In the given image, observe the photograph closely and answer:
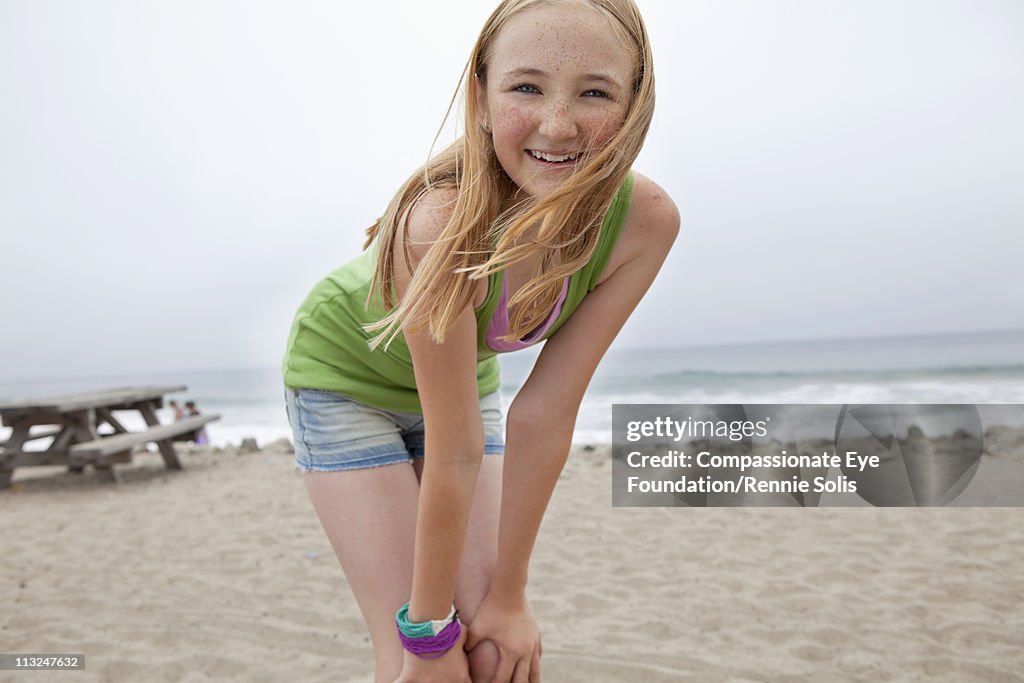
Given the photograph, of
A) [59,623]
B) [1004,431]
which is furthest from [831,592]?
[1004,431]

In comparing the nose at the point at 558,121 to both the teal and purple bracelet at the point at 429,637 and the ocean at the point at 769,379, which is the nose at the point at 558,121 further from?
the ocean at the point at 769,379

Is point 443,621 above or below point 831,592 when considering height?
above

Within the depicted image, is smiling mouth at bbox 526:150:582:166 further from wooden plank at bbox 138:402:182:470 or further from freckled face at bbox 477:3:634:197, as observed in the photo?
wooden plank at bbox 138:402:182:470

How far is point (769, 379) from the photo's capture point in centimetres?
1912

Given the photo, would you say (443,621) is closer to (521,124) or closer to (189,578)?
(521,124)

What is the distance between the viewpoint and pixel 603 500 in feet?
20.4

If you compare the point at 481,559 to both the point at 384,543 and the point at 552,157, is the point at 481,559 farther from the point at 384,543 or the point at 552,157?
the point at 552,157

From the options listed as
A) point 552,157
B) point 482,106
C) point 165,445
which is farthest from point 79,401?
point 552,157

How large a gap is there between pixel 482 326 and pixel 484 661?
700 mm

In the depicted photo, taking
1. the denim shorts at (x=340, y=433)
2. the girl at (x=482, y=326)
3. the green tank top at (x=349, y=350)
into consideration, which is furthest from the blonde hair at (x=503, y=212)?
the denim shorts at (x=340, y=433)

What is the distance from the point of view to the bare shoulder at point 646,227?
151cm

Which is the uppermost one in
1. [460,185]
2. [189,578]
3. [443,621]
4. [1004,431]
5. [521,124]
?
[521,124]

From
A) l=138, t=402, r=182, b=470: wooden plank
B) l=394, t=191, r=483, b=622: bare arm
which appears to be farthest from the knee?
l=138, t=402, r=182, b=470: wooden plank

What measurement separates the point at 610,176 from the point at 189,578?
4069mm
